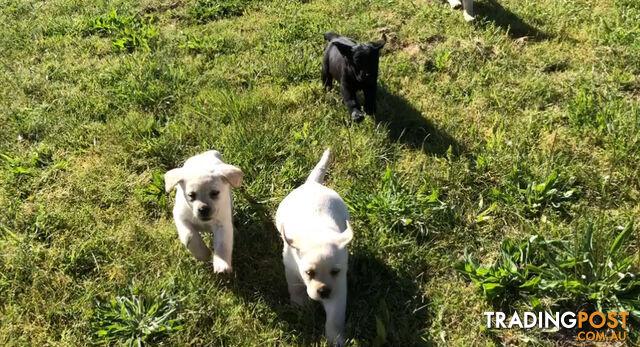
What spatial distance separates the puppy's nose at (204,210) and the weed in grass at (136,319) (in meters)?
0.67

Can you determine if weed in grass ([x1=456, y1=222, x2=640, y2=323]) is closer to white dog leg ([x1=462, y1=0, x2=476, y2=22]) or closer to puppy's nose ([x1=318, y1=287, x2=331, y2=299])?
puppy's nose ([x1=318, y1=287, x2=331, y2=299])

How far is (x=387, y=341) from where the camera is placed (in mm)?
3092

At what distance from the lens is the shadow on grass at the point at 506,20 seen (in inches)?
240

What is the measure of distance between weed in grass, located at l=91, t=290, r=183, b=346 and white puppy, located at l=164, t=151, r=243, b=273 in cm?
43

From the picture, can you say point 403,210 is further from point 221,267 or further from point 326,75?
point 326,75

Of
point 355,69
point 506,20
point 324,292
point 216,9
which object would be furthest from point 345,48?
point 216,9

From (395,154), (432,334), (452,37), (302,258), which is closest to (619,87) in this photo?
(452,37)

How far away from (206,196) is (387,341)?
158cm

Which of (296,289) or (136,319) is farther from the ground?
(296,289)

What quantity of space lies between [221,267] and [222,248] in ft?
0.48

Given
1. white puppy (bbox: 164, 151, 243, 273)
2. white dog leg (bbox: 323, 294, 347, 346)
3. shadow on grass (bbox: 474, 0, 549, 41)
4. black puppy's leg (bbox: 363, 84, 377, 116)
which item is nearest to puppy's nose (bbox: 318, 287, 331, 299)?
white dog leg (bbox: 323, 294, 347, 346)

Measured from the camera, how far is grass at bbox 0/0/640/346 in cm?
329

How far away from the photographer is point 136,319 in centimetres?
323

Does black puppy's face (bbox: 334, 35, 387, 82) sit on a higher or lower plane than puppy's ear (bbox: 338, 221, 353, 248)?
higher
